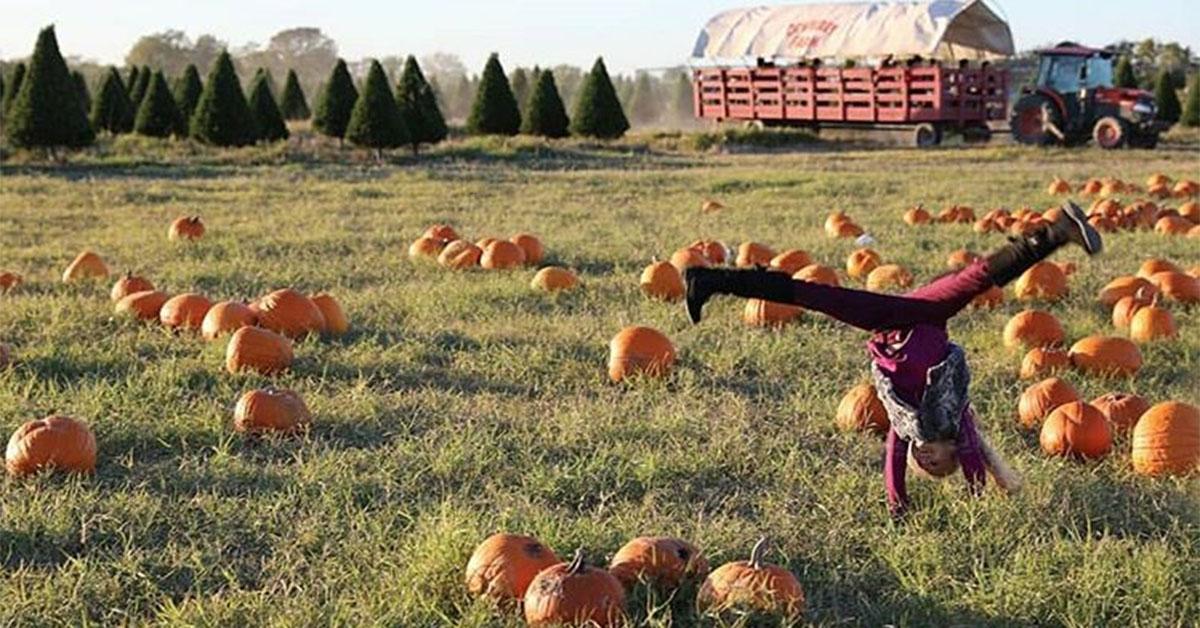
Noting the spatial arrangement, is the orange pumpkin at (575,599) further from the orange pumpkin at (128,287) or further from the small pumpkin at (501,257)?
the small pumpkin at (501,257)

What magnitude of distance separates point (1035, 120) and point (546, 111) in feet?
35.2

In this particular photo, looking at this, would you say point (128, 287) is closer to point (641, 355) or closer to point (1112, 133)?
point (641, 355)

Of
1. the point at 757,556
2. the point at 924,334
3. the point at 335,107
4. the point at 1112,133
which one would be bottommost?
the point at 1112,133

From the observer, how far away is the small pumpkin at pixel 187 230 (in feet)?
31.3

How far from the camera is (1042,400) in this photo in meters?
4.34

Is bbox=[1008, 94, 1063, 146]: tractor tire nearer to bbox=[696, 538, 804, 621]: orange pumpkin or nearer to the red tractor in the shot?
the red tractor

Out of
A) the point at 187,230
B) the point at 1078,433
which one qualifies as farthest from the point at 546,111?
the point at 1078,433

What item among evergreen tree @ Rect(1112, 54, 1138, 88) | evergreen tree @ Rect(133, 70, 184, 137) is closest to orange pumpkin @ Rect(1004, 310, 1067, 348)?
evergreen tree @ Rect(133, 70, 184, 137)

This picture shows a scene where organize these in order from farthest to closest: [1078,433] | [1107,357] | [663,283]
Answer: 1. [663,283]
2. [1107,357]
3. [1078,433]

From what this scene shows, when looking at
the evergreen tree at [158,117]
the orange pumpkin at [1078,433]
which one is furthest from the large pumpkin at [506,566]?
the evergreen tree at [158,117]

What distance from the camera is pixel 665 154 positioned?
83.9ft

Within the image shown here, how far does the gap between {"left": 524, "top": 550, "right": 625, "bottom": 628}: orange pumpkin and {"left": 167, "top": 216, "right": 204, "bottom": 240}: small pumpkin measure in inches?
298

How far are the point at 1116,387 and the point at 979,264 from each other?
214 cm

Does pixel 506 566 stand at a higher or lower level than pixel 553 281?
higher
